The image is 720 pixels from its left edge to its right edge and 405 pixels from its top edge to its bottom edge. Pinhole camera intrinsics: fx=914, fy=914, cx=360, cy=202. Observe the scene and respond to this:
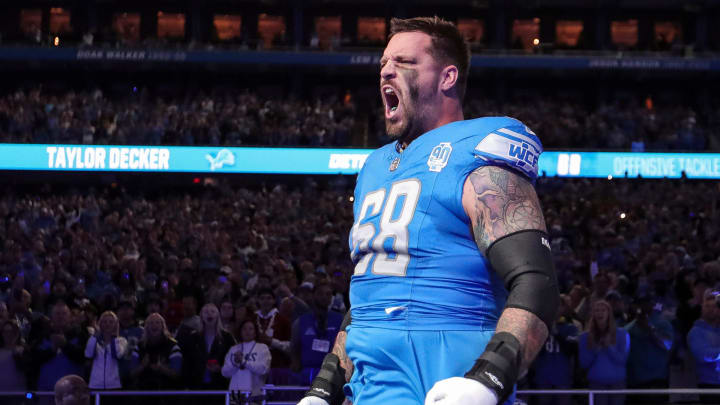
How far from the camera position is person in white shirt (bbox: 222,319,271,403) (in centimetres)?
749

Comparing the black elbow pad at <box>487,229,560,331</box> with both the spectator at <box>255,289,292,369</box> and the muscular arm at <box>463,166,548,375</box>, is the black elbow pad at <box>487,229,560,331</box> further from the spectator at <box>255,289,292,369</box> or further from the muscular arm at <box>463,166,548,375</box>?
the spectator at <box>255,289,292,369</box>

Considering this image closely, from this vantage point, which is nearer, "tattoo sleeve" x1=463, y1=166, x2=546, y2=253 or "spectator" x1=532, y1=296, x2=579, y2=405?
"tattoo sleeve" x1=463, y1=166, x2=546, y2=253

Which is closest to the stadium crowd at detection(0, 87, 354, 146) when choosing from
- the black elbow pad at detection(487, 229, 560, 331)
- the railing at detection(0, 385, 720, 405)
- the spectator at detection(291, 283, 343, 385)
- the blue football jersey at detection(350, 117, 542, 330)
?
the spectator at detection(291, 283, 343, 385)

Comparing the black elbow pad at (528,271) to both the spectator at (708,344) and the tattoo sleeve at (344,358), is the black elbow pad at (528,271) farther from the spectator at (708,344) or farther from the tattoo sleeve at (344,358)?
the spectator at (708,344)

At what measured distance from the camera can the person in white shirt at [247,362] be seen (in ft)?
24.6

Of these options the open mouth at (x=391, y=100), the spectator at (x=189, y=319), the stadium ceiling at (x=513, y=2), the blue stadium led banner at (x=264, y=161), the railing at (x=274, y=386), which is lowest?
the railing at (x=274, y=386)

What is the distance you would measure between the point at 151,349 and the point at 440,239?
229 inches

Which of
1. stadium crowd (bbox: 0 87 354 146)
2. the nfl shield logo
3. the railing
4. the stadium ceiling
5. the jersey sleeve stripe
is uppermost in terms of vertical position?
the stadium ceiling

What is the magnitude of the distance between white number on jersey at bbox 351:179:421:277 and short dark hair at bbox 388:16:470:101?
1.15ft

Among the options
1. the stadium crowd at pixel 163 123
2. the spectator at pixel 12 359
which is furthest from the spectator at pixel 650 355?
the stadium crowd at pixel 163 123

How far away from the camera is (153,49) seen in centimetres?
3048

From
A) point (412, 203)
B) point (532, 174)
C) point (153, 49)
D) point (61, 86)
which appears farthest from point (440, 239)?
point (61, 86)

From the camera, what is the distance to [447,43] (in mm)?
2561

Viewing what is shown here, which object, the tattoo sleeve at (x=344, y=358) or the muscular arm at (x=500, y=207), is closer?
the muscular arm at (x=500, y=207)
